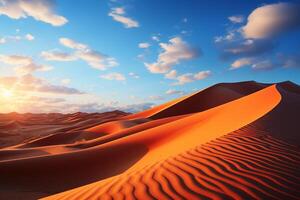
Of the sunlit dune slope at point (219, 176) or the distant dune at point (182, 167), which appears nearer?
the sunlit dune slope at point (219, 176)

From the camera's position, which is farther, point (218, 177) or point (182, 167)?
point (182, 167)

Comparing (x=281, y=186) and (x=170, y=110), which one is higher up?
(x=170, y=110)

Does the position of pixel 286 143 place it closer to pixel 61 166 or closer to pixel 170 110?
pixel 61 166

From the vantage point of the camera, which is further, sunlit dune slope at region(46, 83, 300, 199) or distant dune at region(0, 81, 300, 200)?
distant dune at region(0, 81, 300, 200)

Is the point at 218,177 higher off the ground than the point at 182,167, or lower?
lower

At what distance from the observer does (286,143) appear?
713 cm

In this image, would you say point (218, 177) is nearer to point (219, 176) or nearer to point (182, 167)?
point (219, 176)

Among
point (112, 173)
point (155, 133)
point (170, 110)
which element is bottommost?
point (112, 173)

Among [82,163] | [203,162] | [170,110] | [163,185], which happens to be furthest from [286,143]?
[170,110]

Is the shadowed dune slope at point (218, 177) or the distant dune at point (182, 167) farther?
the distant dune at point (182, 167)

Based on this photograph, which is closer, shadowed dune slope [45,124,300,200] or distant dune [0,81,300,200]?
shadowed dune slope [45,124,300,200]

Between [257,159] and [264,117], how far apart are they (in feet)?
14.1

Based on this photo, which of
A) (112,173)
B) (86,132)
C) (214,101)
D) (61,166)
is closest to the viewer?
(112,173)

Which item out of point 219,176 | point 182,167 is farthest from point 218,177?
point 182,167
